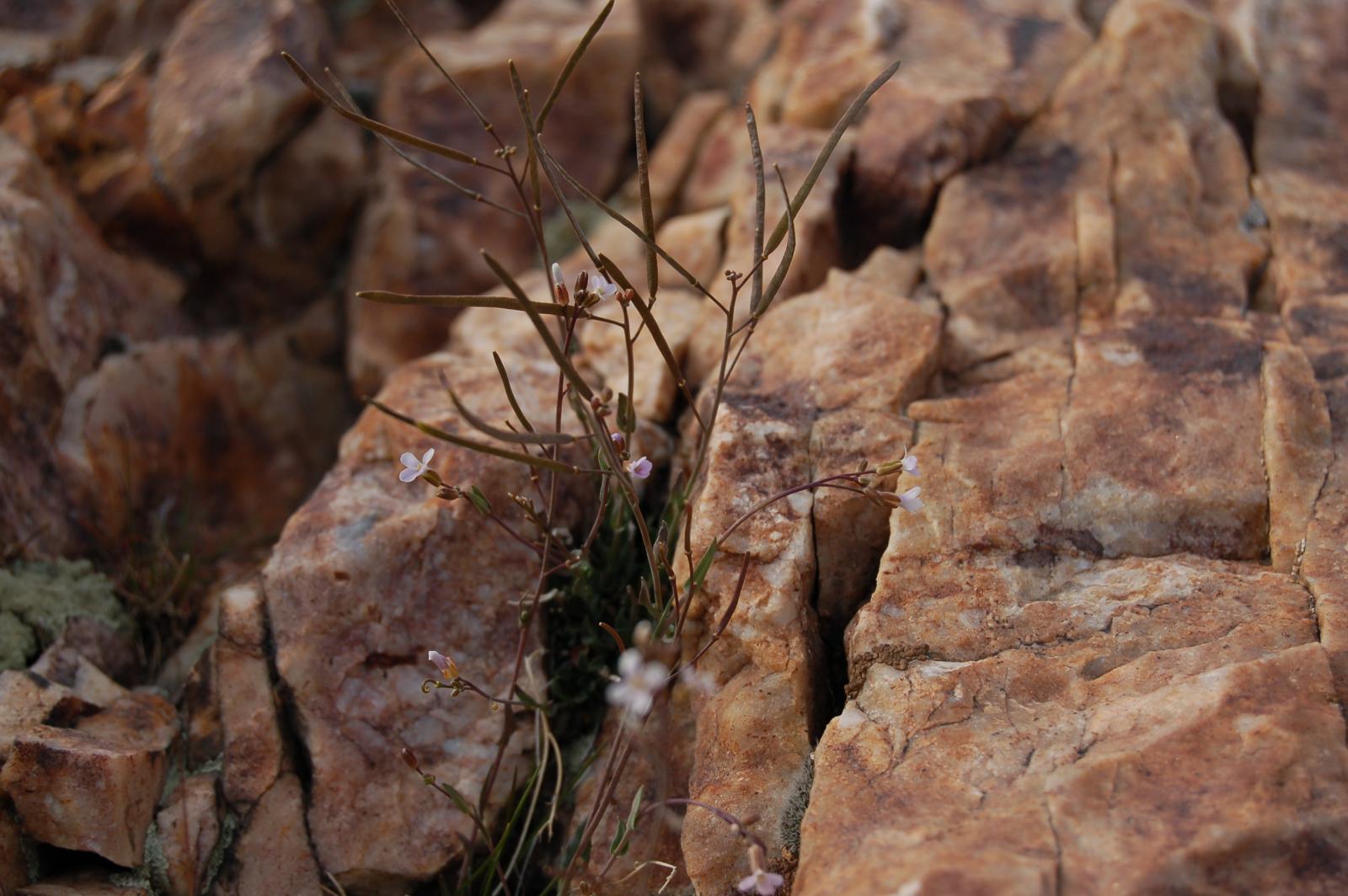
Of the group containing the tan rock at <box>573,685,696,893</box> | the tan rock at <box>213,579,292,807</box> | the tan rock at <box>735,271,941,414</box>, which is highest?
the tan rock at <box>735,271,941,414</box>

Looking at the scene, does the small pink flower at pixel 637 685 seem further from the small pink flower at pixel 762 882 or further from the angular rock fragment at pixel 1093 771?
the angular rock fragment at pixel 1093 771

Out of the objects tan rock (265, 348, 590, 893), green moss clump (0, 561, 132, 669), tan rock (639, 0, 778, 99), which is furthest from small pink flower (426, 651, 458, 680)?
tan rock (639, 0, 778, 99)

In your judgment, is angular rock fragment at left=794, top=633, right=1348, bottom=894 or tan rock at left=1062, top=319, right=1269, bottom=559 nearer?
angular rock fragment at left=794, top=633, right=1348, bottom=894

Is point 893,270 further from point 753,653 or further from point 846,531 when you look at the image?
point 753,653

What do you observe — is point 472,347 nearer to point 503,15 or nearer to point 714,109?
point 714,109

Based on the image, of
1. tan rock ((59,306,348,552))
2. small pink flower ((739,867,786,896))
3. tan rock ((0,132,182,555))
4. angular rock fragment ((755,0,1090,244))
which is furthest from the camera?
angular rock fragment ((755,0,1090,244))

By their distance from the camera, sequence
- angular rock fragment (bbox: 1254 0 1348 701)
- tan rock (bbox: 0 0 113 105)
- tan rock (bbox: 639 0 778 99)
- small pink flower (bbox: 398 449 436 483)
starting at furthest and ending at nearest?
tan rock (bbox: 639 0 778 99), tan rock (bbox: 0 0 113 105), angular rock fragment (bbox: 1254 0 1348 701), small pink flower (bbox: 398 449 436 483)

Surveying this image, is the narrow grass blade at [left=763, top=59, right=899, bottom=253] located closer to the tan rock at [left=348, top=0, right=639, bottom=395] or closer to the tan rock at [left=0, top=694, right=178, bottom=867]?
the tan rock at [left=0, top=694, right=178, bottom=867]

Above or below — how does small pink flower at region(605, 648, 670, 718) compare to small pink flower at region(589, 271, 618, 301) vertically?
below
